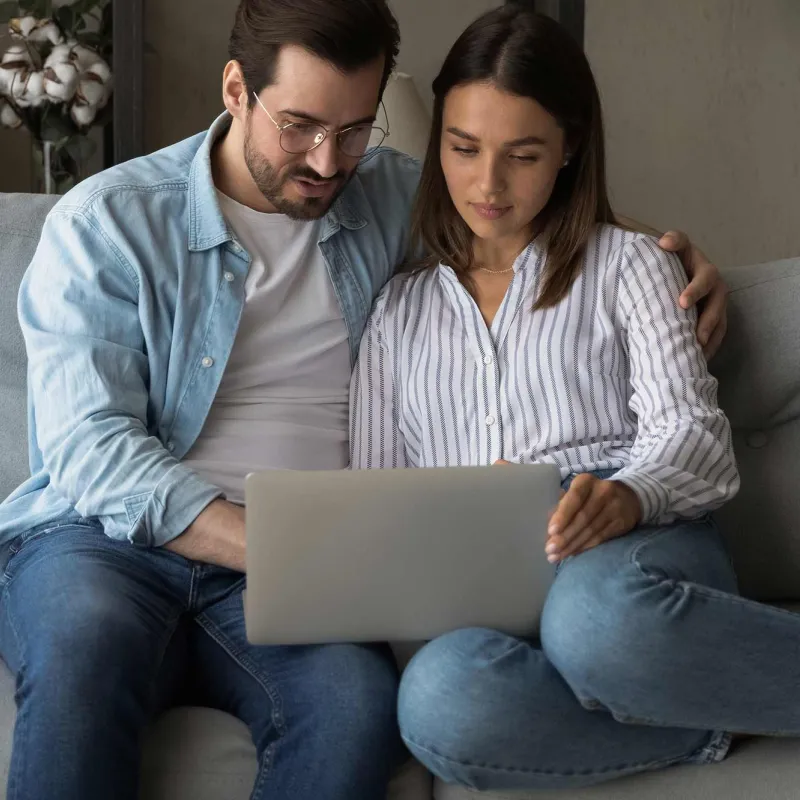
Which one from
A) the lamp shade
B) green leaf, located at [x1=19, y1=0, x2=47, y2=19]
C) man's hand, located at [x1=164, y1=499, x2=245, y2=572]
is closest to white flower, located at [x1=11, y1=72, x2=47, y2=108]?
green leaf, located at [x1=19, y1=0, x2=47, y2=19]

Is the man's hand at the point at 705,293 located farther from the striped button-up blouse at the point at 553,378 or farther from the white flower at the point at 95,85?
Result: the white flower at the point at 95,85

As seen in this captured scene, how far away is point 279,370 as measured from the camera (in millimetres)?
1451

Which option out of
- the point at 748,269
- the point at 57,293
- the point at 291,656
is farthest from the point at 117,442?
the point at 748,269

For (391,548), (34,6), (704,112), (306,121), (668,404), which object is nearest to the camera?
(391,548)

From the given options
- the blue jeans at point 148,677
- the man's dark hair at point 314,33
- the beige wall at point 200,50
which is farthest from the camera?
the beige wall at point 200,50

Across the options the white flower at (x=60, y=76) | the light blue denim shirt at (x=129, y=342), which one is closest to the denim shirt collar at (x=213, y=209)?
the light blue denim shirt at (x=129, y=342)

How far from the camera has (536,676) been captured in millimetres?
1125

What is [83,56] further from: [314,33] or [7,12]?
[314,33]

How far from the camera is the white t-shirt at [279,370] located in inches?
55.5

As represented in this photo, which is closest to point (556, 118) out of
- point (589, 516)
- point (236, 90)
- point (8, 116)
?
point (236, 90)

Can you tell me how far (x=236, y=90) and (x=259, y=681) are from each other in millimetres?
778

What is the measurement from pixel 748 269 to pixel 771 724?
0.70m

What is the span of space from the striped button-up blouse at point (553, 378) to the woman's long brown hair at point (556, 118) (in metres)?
0.03

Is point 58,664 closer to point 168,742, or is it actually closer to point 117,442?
point 168,742
